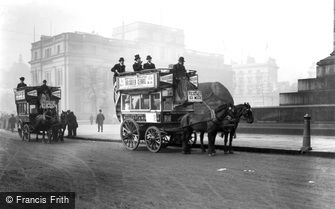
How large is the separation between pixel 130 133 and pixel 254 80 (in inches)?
3485

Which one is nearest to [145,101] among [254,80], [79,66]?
[79,66]

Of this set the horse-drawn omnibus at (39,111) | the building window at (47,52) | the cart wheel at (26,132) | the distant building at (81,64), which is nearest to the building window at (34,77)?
the distant building at (81,64)

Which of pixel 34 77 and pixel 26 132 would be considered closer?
pixel 26 132

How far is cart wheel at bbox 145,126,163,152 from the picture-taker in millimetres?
12734

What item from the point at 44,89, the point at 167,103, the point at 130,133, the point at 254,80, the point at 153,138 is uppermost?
the point at 254,80

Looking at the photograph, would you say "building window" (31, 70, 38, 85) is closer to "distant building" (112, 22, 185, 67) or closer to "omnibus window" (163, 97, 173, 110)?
"distant building" (112, 22, 185, 67)

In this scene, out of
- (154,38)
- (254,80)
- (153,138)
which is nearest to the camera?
(153,138)

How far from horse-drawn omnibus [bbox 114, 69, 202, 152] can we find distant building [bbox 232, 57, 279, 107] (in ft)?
240

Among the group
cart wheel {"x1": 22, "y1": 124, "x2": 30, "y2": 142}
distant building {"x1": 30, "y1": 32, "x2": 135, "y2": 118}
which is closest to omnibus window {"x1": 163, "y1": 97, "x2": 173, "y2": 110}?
cart wheel {"x1": 22, "y1": 124, "x2": 30, "y2": 142}

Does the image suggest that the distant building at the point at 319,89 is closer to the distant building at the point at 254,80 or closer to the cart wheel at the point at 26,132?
the cart wheel at the point at 26,132

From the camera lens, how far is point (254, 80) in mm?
98625

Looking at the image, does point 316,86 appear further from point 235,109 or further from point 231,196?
point 231,196

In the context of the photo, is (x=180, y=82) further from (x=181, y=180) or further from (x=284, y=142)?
(x=181, y=180)

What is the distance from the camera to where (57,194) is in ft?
15.7
